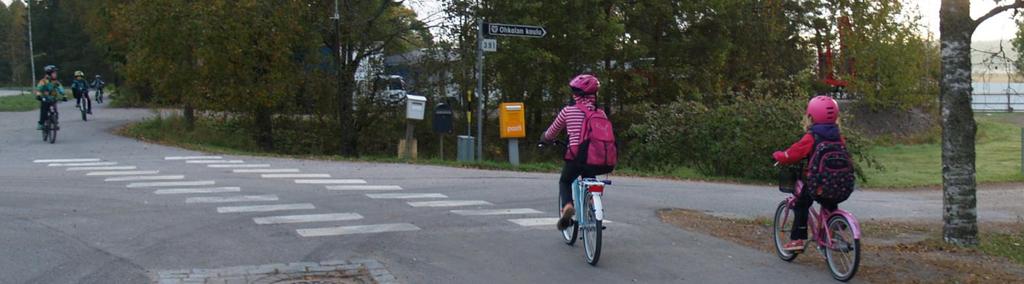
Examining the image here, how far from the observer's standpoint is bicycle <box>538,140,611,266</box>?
7.57m

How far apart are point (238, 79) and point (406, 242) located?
16.8m

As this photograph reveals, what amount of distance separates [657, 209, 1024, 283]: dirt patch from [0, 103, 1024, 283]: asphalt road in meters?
0.36

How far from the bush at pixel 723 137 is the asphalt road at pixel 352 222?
9.68ft

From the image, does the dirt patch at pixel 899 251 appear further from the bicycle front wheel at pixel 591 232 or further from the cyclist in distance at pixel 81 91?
the cyclist in distance at pixel 81 91

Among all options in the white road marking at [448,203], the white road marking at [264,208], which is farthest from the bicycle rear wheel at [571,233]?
the white road marking at [264,208]

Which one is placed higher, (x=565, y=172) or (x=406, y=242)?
(x=565, y=172)

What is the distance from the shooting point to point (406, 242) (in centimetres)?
865

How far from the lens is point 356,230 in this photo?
9.25 metres

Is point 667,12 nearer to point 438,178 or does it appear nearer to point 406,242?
point 438,178

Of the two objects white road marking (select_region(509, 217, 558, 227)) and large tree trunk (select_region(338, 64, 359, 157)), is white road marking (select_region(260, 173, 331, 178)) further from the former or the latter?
large tree trunk (select_region(338, 64, 359, 157))

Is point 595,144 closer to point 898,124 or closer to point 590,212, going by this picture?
point 590,212

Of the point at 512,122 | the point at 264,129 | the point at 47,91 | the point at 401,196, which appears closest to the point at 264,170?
the point at 401,196

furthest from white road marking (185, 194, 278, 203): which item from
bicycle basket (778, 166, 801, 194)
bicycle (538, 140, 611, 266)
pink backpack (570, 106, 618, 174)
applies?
bicycle basket (778, 166, 801, 194)

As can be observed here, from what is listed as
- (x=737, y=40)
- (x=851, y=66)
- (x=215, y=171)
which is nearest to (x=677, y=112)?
(x=215, y=171)
